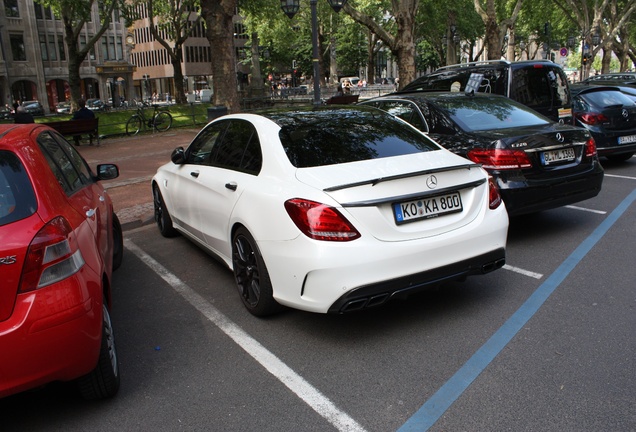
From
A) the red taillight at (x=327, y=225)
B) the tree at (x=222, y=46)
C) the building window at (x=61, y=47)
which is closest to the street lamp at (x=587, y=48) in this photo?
the tree at (x=222, y=46)

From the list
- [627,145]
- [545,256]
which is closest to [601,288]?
[545,256]

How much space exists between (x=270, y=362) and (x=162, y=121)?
Result: 19.0m

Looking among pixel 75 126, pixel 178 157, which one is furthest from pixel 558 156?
pixel 75 126

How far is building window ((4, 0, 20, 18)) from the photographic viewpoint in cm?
5509

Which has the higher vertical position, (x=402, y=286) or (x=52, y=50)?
(x=52, y=50)

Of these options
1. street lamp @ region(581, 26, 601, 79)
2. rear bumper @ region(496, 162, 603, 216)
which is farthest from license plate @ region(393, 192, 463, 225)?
street lamp @ region(581, 26, 601, 79)

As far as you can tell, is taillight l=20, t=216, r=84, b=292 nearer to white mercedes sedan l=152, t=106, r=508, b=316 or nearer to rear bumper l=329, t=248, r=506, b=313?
white mercedes sedan l=152, t=106, r=508, b=316

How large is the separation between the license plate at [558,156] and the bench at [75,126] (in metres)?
14.3

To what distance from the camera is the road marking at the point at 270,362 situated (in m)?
3.10

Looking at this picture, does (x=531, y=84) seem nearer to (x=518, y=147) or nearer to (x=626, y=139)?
(x=626, y=139)

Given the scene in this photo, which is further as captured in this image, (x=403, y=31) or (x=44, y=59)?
(x=44, y=59)

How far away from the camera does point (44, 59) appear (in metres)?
60.2

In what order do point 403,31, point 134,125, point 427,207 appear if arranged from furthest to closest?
point 134,125 < point 403,31 < point 427,207

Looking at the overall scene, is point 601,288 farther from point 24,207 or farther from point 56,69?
Answer: point 56,69
